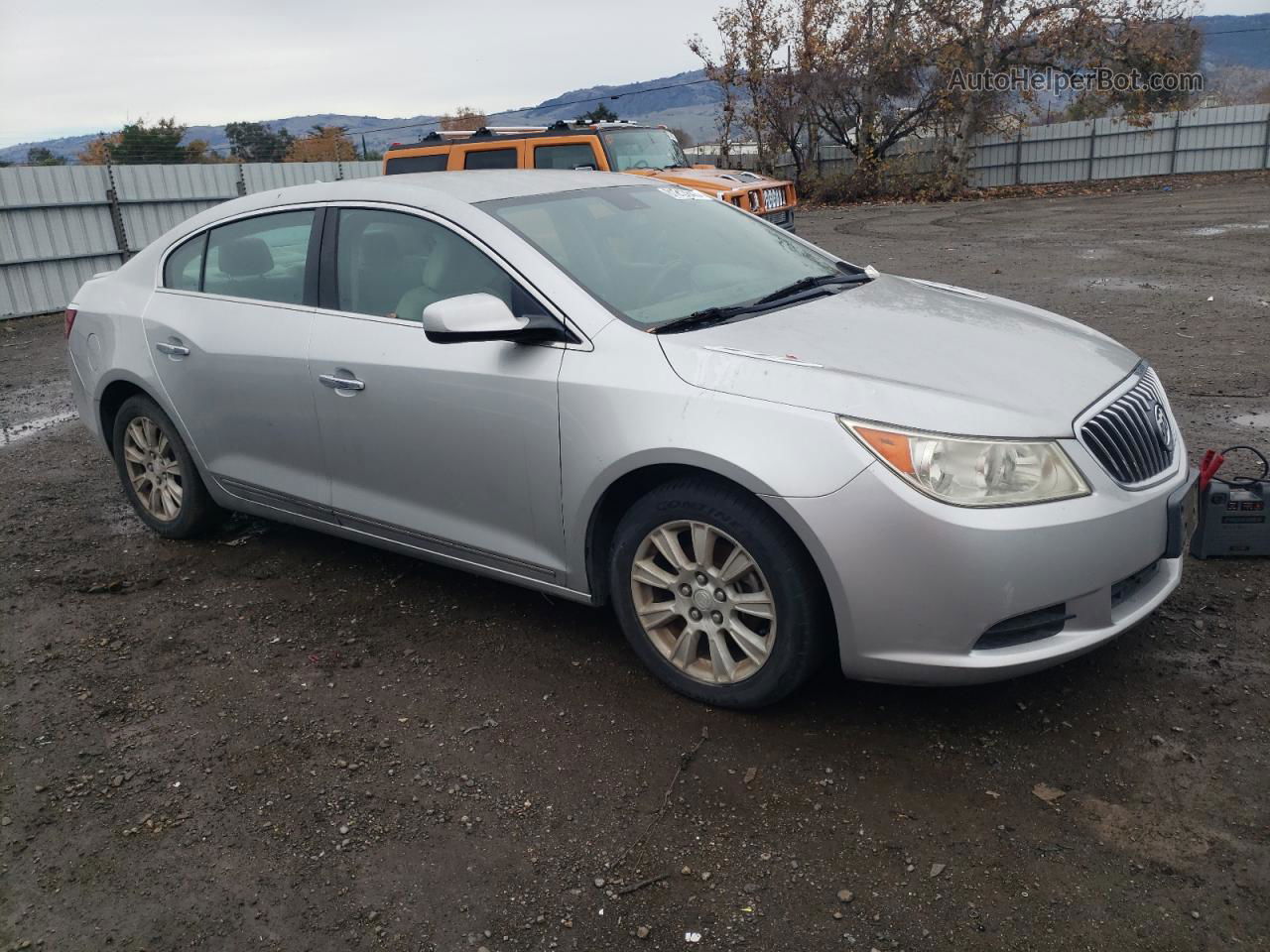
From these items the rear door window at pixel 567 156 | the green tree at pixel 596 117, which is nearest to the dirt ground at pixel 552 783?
the rear door window at pixel 567 156

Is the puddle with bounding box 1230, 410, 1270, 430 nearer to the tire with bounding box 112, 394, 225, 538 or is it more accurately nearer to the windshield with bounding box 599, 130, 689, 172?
the tire with bounding box 112, 394, 225, 538

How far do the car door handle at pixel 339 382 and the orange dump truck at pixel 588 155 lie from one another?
8.43 metres

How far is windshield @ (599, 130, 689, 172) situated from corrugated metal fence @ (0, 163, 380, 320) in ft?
27.4

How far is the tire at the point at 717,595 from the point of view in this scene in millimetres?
3096

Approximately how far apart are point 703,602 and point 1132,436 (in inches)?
54.9

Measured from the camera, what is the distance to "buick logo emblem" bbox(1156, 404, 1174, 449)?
11.1 feet

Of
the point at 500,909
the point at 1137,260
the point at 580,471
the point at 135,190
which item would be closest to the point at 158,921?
the point at 500,909

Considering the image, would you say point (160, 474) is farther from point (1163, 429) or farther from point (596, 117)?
point (596, 117)

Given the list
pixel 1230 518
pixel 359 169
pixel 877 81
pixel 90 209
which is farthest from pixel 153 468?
pixel 877 81

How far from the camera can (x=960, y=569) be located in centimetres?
283

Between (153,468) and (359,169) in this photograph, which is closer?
(153,468)

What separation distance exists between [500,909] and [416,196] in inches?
103

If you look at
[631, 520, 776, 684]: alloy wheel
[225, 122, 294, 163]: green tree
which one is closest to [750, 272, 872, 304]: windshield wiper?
[631, 520, 776, 684]: alloy wheel

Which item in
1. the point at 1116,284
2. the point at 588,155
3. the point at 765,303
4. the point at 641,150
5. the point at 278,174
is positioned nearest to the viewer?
the point at 765,303
